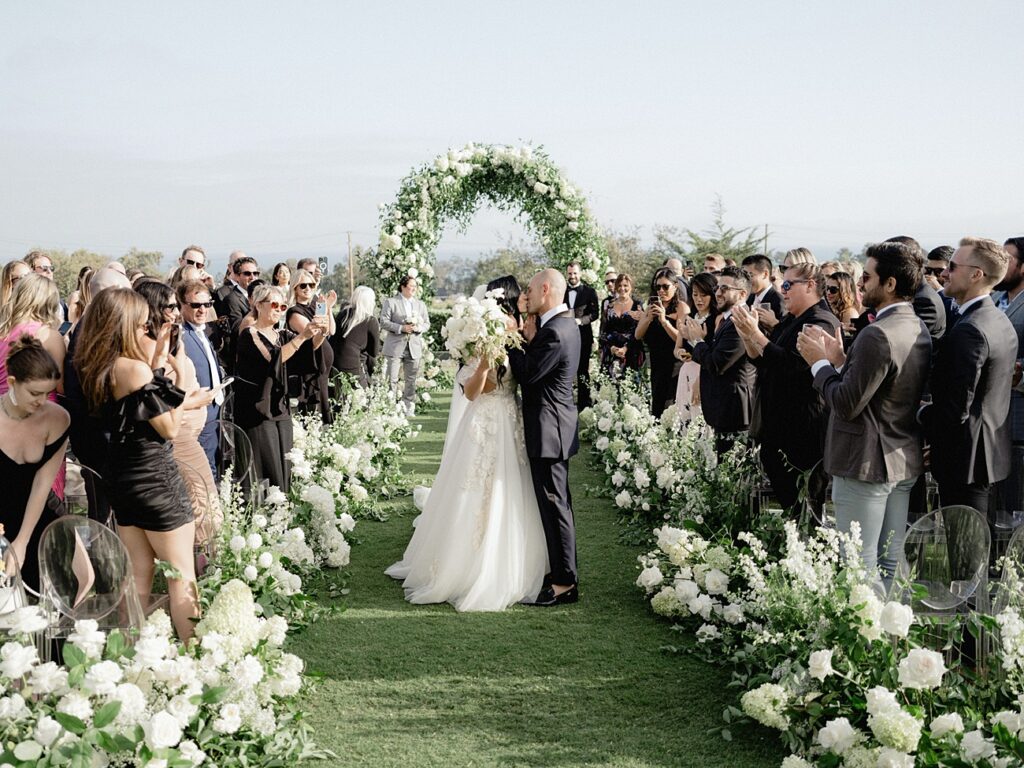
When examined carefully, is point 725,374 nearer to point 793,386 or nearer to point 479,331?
point 793,386

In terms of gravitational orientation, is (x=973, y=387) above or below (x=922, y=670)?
above

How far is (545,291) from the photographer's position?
227 inches

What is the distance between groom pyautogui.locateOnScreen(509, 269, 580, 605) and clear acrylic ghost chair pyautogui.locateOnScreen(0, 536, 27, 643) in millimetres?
3067

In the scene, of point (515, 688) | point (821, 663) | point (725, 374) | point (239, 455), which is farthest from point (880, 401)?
point (239, 455)

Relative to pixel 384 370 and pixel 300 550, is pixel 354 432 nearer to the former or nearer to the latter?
pixel 300 550

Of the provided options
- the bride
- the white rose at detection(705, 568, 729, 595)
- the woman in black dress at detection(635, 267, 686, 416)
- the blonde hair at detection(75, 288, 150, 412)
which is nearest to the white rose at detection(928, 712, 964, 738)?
the white rose at detection(705, 568, 729, 595)

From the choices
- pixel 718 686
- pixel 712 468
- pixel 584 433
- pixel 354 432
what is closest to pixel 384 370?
pixel 584 433

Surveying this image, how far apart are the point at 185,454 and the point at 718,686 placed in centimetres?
338

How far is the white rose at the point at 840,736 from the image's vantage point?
3.40 meters

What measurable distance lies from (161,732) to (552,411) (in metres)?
3.29

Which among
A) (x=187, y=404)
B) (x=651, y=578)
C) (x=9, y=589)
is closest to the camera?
(x=9, y=589)

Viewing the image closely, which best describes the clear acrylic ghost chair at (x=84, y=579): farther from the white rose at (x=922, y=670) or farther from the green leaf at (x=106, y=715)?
the white rose at (x=922, y=670)

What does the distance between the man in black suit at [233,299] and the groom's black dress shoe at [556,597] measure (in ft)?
13.0

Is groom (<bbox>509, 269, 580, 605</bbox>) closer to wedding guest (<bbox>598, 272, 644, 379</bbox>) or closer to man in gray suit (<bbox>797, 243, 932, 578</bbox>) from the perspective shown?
man in gray suit (<bbox>797, 243, 932, 578</bbox>)
